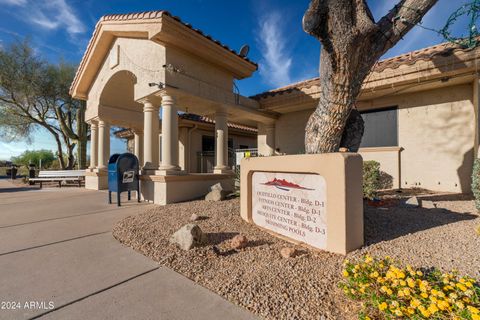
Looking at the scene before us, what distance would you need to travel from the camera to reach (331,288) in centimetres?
215

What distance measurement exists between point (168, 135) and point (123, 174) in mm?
1742

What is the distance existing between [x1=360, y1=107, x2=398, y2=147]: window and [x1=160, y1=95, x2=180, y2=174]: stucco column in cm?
729

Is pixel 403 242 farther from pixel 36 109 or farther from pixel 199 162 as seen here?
pixel 36 109

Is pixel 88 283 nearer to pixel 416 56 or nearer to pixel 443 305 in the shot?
pixel 443 305

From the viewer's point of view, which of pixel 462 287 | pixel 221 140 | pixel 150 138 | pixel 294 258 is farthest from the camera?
pixel 221 140

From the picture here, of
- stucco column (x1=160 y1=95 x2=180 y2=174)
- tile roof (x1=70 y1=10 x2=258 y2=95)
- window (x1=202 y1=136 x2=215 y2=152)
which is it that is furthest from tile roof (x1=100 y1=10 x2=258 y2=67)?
window (x1=202 y1=136 x2=215 y2=152)

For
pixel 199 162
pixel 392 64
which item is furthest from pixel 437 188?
pixel 199 162

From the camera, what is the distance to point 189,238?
10.3 feet

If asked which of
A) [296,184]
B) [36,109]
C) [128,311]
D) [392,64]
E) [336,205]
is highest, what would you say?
[36,109]

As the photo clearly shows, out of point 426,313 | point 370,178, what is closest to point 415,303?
point 426,313

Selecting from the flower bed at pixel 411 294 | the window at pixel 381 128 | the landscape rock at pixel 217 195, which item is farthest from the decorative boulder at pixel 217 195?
the window at pixel 381 128

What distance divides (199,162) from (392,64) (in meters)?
10.3

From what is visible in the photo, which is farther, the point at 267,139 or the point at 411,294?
the point at 267,139

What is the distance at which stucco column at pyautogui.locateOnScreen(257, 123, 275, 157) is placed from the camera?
10863 mm
